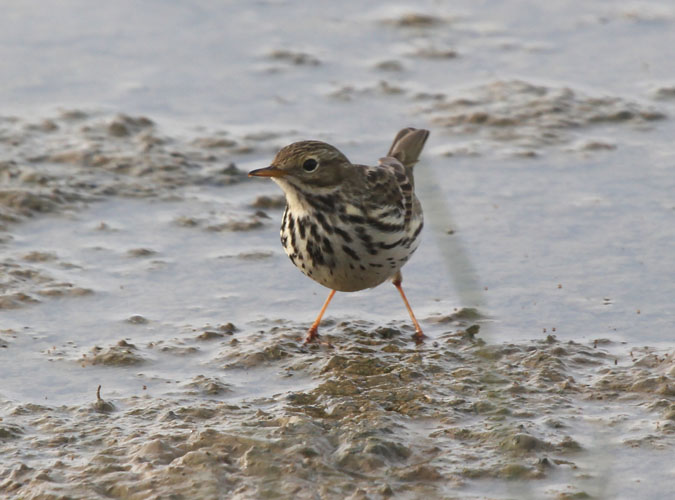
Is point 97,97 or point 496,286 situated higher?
point 97,97

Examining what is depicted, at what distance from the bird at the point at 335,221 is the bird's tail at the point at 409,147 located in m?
1.59

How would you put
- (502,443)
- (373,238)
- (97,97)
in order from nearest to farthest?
(502,443), (373,238), (97,97)

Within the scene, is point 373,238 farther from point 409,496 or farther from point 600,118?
point 600,118

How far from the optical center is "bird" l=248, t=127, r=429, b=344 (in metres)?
7.41

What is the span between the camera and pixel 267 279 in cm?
880

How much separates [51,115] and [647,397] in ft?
23.5

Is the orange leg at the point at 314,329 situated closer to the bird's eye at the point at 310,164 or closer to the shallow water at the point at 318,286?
the shallow water at the point at 318,286

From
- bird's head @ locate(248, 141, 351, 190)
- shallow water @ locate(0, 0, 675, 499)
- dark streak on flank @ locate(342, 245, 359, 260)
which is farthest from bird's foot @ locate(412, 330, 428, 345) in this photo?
bird's head @ locate(248, 141, 351, 190)

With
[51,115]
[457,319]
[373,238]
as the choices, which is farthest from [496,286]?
[51,115]

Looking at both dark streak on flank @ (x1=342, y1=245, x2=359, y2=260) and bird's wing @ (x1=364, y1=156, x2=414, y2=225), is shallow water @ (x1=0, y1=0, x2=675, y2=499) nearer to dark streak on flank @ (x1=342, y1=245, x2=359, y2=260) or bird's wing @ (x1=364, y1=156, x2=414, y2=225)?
bird's wing @ (x1=364, y1=156, x2=414, y2=225)

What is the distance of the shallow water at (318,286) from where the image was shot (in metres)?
6.14

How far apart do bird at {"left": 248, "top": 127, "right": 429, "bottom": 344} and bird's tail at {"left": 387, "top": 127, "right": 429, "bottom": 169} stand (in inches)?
62.5

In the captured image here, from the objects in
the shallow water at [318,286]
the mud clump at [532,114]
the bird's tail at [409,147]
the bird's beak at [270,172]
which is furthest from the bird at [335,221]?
the mud clump at [532,114]

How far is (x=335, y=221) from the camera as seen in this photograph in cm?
742
